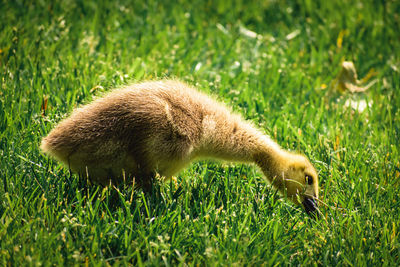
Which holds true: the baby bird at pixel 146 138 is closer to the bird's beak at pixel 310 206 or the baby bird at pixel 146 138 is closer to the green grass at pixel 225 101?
the bird's beak at pixel 310 206

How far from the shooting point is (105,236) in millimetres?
2828

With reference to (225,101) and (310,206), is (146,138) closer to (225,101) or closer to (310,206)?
(310,206)

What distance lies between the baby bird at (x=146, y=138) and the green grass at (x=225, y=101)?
0.44ft

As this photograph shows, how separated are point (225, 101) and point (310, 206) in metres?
1.37

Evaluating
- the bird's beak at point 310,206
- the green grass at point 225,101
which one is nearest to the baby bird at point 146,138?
the bird's beak at point 310,206

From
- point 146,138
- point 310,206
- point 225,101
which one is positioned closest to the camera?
point 146,138

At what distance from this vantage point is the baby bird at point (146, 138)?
10.1 ft

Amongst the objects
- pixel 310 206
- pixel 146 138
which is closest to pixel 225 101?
pixel 310 206

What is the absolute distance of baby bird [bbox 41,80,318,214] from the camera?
10.1 ft

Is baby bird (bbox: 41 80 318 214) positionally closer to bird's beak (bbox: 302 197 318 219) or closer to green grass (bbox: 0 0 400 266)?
bird's beak (bbox: 302 197 318 219)

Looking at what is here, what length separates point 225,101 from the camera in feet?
14.8

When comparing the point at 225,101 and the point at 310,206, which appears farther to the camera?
the point at 225,101

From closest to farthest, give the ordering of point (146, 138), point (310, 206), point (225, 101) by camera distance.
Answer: point (146, 138) < point (310, 206) < point (225, 101)

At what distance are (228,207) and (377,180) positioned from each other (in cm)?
123
